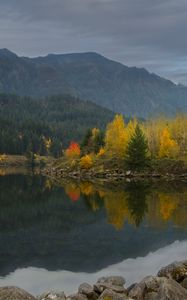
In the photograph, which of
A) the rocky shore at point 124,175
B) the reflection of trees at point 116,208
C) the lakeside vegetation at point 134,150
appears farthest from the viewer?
the lakeside vegetation at point 134,150

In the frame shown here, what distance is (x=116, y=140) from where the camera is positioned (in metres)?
171

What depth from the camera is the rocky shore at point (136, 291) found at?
2584 centimetres

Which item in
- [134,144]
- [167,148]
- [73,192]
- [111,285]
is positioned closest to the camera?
[111,285]

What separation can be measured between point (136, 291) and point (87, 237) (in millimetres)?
32734

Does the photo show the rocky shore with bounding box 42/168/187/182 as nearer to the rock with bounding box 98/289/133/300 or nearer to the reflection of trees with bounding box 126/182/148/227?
the reflection of trees with bounding box 126/182/148/227

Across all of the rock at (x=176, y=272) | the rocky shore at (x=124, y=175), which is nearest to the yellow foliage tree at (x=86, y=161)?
the rocky shore at (x=124, y=175)

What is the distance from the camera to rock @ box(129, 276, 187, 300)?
87.5ft

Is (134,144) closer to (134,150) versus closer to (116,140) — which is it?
(134,150)

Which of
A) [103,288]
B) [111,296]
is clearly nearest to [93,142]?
[103,288]

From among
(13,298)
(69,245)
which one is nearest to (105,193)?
(69,245)

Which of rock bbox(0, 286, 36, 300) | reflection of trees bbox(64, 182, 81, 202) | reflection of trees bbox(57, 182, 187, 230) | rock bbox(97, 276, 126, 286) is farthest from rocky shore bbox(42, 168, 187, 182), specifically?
rock bbox(0, 286, 36, 300)

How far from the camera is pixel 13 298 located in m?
25.0

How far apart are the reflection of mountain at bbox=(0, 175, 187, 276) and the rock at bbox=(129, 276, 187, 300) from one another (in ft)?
54.4

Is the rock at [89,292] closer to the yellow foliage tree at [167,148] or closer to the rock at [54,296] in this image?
the rock at [54,296]
